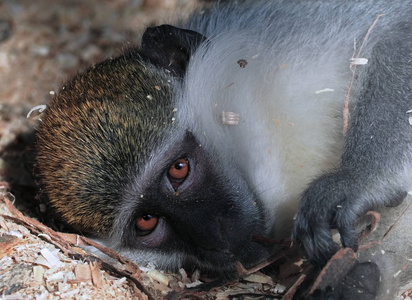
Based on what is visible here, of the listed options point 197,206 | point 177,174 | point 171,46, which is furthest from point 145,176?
point 171,46

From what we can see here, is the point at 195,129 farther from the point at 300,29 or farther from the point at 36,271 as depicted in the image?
the point at 36,271

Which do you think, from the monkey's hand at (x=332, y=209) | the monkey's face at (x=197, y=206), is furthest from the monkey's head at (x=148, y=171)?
the monkey's hand at (x=332, y=209)

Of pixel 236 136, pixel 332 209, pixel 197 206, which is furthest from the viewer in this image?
pixel 236 136

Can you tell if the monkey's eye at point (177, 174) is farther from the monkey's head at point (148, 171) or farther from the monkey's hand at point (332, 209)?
the monkey's hand at point (332, 209)

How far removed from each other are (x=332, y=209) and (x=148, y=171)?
0.77 metres

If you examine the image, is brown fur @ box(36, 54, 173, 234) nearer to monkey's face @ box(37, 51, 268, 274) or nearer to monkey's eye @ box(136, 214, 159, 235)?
monkey's face @ box(37, 51, 268, 274)

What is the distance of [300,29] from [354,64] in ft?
1.07

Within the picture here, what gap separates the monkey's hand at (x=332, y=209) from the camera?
6.80ft

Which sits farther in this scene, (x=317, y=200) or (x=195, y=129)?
(x=195, y=129)

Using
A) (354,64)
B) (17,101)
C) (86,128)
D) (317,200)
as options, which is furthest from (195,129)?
(17,101)

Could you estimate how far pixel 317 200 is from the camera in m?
2.15

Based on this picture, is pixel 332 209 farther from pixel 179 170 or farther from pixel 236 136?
pixel 179 170

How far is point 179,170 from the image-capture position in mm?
2309

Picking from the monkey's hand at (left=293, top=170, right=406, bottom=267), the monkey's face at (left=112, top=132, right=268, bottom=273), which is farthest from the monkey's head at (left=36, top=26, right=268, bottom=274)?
the monkey's hand at (left=293, top=170, right=406, bottom=267)
